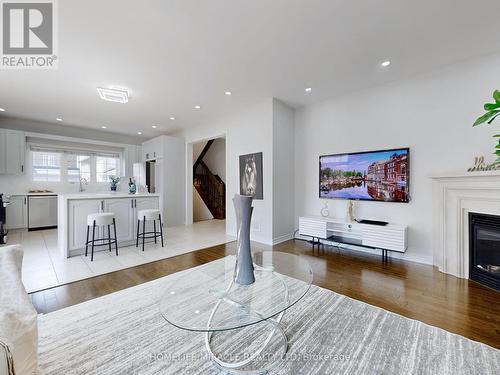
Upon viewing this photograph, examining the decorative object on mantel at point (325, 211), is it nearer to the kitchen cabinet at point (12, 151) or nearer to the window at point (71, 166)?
the window at point (71, 166)

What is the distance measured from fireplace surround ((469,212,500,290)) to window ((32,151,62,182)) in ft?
29.9

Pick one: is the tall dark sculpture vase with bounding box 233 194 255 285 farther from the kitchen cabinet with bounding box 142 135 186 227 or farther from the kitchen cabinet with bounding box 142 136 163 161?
the kitchen cabinet with bounding box 142 136 163 161

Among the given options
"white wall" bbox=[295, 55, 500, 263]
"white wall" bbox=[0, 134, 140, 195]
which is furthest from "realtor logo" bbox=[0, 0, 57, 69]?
"white wall" bbox=[295, 55, 500, 263]

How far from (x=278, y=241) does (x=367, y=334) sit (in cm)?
271

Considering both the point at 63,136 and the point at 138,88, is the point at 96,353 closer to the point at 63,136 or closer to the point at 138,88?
the point at 138,88

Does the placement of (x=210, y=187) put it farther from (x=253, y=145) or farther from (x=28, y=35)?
(x=28, y=35)

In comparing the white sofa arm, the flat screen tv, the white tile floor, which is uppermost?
the flat screen tv

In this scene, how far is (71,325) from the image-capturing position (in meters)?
1.81

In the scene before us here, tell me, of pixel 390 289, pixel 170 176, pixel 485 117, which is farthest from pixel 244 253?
pixel 170 176

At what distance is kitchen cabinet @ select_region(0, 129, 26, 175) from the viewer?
5.24 metres

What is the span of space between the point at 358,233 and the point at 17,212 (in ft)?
25.3

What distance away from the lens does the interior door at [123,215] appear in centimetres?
388

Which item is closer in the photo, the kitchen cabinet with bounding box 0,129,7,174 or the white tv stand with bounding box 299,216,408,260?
the white tv stand with bounding box 299,216,408,260

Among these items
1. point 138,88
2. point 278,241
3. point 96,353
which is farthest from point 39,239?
point 278,241
